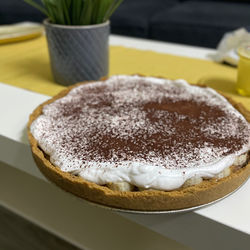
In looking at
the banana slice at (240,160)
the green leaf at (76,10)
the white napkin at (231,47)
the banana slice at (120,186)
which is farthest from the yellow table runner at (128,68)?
the banana slice at (120,186)

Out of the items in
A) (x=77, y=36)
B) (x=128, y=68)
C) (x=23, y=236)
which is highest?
(x=77, y=36)

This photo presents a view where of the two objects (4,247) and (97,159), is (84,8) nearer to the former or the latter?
(97,159)

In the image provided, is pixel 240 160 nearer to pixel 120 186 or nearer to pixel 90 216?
pixel 120 186

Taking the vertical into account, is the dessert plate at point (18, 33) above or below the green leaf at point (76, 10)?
below

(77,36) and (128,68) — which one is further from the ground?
(77,36)

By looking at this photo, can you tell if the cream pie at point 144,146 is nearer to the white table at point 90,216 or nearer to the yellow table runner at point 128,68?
the white table at point 90,216

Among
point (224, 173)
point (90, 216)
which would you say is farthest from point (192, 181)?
point (90, 216)
